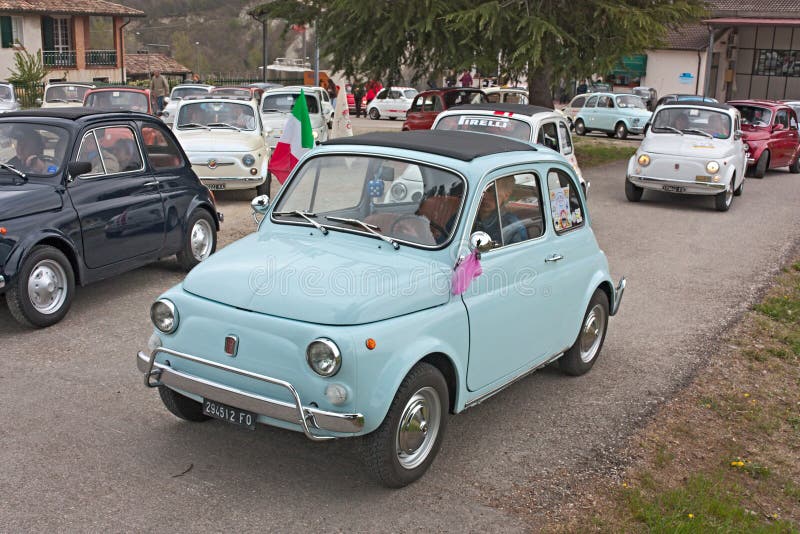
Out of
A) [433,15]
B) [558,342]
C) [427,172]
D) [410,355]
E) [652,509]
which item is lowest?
[652,509]

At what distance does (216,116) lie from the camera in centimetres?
1515

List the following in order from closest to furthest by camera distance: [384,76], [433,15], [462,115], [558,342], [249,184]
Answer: [558,342]
[462,115]
[249,184]
[433,15]
[384,76]

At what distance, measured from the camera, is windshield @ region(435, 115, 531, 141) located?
12.0 m

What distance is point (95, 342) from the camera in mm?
7328

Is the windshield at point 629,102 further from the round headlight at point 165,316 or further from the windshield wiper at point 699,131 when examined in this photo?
the round headlight at point 165,316

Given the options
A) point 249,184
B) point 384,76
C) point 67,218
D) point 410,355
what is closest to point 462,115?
point 249,184

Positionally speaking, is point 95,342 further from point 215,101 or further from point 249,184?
point 215,101

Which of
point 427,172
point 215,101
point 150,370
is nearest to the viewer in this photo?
point 150,370

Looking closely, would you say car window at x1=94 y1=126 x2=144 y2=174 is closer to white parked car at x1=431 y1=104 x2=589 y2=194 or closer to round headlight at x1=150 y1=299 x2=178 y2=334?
round headlight at x1=150 y1=299 x2=178 y2=334

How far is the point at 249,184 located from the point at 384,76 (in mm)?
8274

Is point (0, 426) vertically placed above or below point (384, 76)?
below

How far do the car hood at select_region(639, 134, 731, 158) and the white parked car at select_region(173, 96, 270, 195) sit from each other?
6.77m

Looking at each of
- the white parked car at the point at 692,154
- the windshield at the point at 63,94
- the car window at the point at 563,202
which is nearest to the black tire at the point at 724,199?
the white parked car at the point at 692,154

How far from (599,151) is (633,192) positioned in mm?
9492
